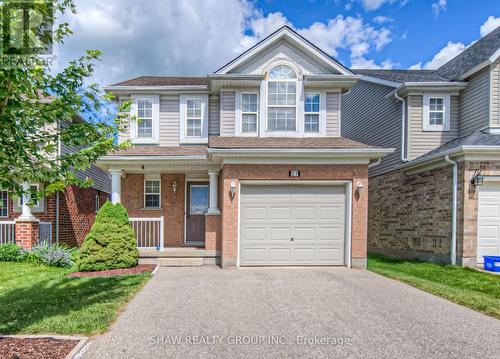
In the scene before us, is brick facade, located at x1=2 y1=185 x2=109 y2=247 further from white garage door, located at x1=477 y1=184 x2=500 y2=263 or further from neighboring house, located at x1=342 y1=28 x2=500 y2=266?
white garage door, located at x1=477 y1=184 x2=500 y2=263

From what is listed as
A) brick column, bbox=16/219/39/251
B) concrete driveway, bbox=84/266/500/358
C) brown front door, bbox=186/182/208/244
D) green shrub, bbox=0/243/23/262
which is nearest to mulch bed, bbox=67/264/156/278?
concrete driveway, bbox=84/266/500/358

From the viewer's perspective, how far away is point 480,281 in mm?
7781

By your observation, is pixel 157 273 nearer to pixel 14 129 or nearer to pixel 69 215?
pixel 14 129

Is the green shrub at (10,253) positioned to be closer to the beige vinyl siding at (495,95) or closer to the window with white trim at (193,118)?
the window with white trim at (193,118)

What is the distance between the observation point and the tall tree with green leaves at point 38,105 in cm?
346

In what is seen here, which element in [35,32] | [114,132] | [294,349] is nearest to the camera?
[35,32]

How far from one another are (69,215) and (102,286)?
773 cm

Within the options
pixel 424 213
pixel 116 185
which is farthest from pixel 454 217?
pixel 116 185

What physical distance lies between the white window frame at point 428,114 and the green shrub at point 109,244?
11.6 meters

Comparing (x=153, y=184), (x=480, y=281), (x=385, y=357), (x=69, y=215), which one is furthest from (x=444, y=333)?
(x=69, y=215)

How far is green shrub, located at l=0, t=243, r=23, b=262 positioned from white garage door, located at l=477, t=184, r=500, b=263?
14.2m

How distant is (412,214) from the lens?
40.2 feet

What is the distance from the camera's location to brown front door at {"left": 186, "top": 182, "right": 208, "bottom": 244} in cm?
1164

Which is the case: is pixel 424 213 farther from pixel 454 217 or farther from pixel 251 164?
pixel 251 164
